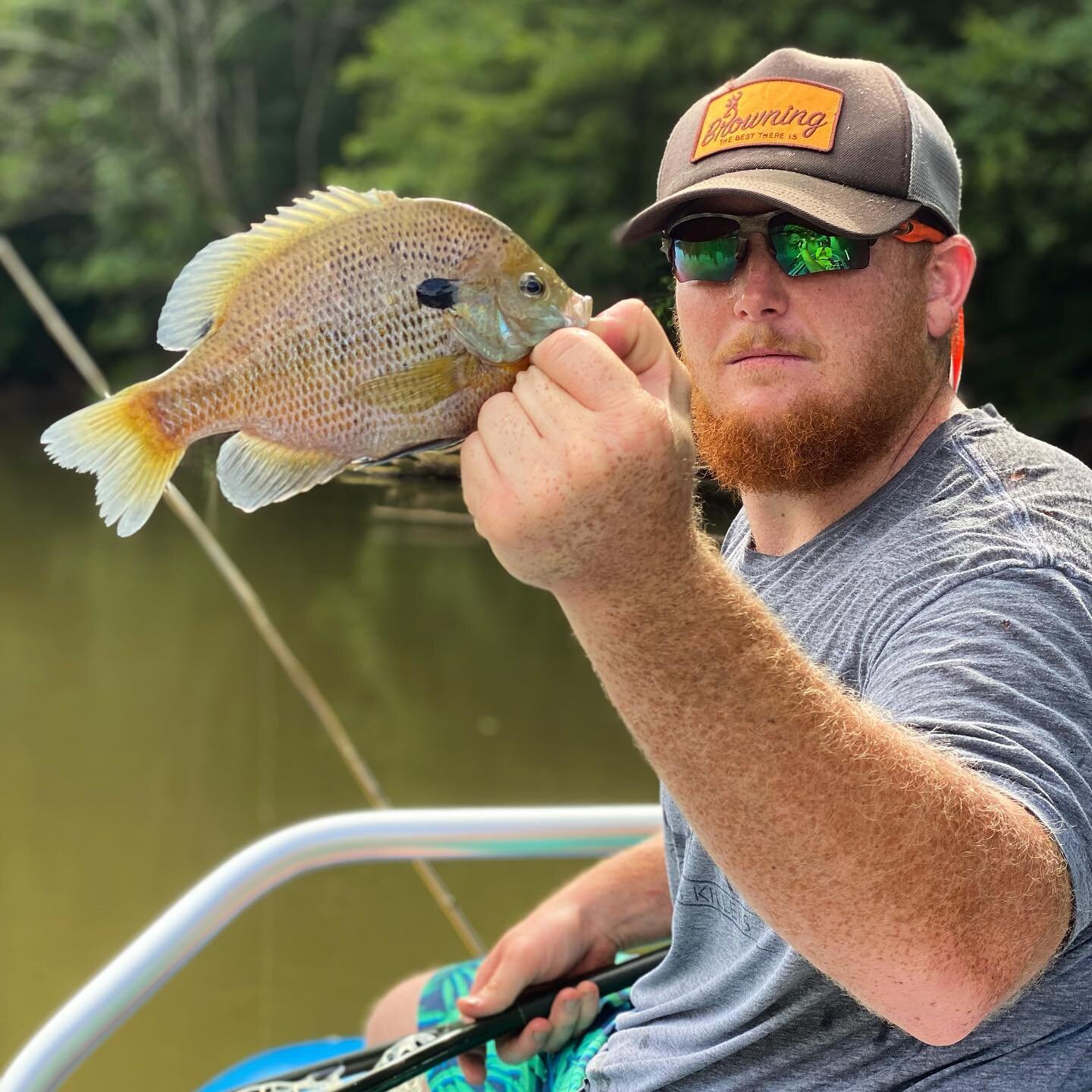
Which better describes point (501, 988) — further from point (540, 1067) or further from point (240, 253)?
point (240, 253)

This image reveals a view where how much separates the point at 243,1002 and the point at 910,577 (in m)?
4.20

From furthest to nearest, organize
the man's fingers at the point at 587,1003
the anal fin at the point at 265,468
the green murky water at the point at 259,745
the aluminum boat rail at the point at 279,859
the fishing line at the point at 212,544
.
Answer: the green murky water at the point at 259,745, the man's fingers at the point at 587,1003, the aluminum boat rail at the point at 279,859, the fishing line at the point at 212,544, the anal fin at the point at 265,468

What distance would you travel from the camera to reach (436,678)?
27.5 ft

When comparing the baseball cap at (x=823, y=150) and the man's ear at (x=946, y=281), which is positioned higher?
the baseball cap at (x=823, y=150)

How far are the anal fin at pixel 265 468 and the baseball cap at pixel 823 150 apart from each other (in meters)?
0.66

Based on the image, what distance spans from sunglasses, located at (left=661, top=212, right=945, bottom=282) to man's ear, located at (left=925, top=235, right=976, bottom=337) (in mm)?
22

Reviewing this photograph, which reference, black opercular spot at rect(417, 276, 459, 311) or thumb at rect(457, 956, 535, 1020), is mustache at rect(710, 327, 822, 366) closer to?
black opercular spot at rect(417, 276, 459, 311)

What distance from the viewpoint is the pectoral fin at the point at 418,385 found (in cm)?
93

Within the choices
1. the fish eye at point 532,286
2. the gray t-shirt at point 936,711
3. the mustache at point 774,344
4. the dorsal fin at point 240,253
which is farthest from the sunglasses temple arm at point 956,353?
the dorsal fin at point 240,253

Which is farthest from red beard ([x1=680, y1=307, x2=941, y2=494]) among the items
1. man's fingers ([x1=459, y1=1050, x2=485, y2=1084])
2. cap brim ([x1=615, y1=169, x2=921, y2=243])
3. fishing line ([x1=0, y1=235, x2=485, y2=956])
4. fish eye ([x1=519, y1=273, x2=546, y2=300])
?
man's fingers ([x1=459, y1=1050, x2=485, y2=1084])

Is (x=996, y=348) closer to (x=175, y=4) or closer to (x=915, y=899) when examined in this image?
(x=915, y=899)

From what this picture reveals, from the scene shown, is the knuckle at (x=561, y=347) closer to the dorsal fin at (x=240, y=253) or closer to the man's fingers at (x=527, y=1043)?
the dorsal fin at (x=240, y=253)

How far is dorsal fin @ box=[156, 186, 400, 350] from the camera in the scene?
0.95 metres

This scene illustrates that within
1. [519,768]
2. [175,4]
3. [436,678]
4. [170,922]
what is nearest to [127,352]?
[175,4]
